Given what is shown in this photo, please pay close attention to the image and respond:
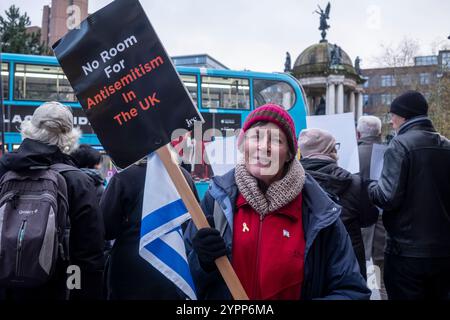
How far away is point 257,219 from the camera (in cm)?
175

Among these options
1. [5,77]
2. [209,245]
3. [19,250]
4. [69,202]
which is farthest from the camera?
[5,77]

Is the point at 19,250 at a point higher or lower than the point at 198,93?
lower

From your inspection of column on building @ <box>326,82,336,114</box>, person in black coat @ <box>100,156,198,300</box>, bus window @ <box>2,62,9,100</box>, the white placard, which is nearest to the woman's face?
person in black coat @ <box>100,156,198,300</box>

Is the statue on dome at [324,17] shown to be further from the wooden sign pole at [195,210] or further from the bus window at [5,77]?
the wooden sign pole at [195,210]

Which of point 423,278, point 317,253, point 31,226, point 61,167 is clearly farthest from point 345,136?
point 31,226

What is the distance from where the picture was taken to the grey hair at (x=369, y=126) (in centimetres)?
397

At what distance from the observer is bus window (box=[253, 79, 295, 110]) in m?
12.5

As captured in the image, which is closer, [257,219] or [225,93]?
[257,219]

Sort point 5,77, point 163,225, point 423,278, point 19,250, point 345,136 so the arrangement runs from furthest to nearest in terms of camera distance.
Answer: point 5,77, point 345,136, point 423,278, point 19,250, point 163,225

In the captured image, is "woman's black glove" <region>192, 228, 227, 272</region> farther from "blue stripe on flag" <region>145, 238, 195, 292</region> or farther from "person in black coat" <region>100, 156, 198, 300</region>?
"person in black coat" <region>100, 156, 198, 300</region>

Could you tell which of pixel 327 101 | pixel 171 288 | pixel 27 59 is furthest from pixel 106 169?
pixel 327 101

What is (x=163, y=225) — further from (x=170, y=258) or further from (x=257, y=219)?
(x=257, y=219)

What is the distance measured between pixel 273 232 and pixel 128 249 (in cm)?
129

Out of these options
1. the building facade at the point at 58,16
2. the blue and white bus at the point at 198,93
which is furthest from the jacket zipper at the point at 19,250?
the building facade at the point at 58,16
